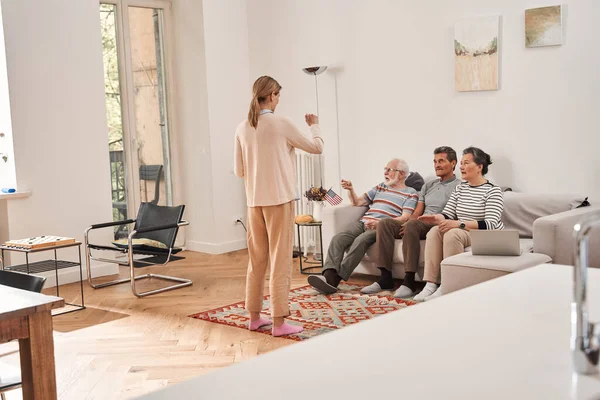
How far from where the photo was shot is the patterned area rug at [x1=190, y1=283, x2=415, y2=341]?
4.57 m

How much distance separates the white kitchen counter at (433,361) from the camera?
3.67 ft

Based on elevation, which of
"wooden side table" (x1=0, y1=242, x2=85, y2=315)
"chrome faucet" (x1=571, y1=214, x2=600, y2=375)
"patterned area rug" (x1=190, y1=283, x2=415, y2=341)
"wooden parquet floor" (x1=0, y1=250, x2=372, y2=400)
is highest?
"chrome faucet" (x1=571, y1=214, x2=600, y2=375)

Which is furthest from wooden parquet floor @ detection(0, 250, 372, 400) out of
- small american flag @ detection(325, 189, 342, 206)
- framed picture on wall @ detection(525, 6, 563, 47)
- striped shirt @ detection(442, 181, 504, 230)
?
framed picture on wall @ detection(525, 6, 563, 47)

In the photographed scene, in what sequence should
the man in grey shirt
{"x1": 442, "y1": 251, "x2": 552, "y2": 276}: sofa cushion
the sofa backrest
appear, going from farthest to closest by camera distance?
the man in grey shirt
the sofa backrest
{"x1": 442, "y1": 251, "x2": 552, "y2": 276}: sofa cushion

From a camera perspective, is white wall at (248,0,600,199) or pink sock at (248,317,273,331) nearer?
pink sock at (248,317,273,331)

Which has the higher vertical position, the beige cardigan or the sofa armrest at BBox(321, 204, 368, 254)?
the beige cardigan

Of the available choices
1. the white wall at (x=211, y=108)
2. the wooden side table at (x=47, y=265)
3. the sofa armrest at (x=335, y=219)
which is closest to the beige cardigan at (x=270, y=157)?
the sofa armrest at (x=335, y=219)

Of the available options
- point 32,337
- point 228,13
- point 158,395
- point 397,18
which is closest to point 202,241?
point 228,13

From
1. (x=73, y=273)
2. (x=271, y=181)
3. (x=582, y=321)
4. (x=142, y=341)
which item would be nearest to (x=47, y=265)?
(x=73, y=273)

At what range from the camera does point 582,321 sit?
118 centimetres

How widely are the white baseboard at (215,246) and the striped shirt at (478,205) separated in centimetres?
296

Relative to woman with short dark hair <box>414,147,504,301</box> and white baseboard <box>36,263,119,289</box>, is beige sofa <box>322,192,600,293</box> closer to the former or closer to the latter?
woman with short dark hair <box>414,147,504,301</box>

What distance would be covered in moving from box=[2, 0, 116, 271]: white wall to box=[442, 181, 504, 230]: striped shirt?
3168 mm

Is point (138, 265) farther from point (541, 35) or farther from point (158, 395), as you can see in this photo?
point (158, 395)
